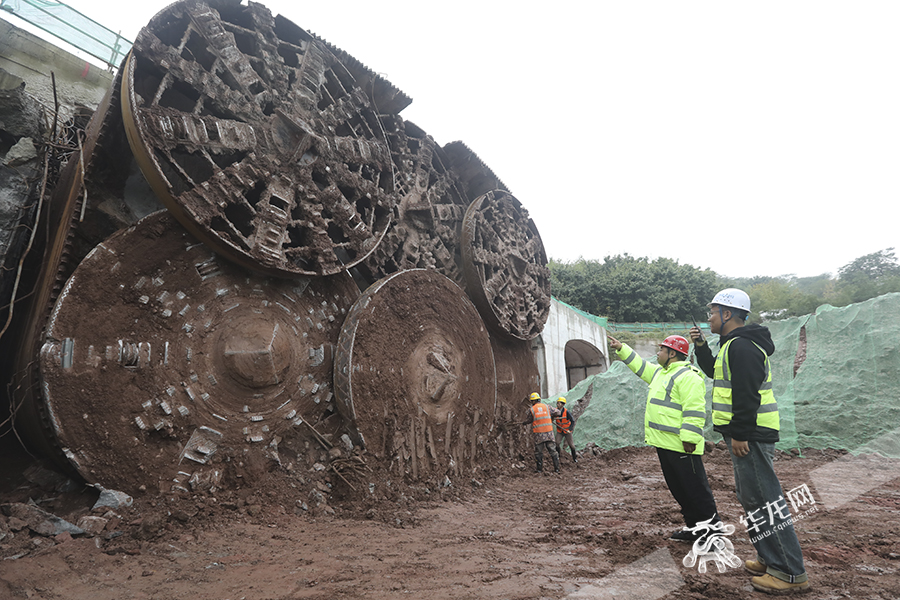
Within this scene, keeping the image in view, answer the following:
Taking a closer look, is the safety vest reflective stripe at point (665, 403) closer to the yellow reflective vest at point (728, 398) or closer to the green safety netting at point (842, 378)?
the yellow reflective vest at point (728, 398)

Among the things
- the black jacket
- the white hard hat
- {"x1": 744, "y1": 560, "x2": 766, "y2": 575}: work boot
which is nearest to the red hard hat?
the white hard hat

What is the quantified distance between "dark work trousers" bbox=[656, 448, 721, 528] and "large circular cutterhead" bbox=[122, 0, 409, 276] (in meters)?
3.73

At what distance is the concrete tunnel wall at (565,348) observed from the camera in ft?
46.8

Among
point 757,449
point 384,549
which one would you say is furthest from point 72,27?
point 757,449

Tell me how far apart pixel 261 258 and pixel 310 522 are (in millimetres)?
2427

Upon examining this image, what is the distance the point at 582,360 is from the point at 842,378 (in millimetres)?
13277

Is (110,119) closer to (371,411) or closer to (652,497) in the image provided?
(371,411)

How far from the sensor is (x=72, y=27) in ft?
20.9

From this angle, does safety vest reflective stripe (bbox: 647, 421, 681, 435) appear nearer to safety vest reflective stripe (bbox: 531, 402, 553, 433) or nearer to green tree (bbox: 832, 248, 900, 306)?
safety vest reflective stripe (bbox: 531, 402, 553, 433)

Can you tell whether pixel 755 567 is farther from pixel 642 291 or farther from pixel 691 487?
pixel 642 291

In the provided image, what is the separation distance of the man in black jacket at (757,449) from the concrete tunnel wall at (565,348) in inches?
362

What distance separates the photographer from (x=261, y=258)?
449 centimetres

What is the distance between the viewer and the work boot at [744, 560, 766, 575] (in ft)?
9.40

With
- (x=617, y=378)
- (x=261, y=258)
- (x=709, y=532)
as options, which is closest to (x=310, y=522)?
(x=261, y=258)
